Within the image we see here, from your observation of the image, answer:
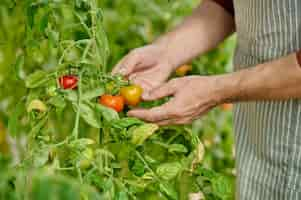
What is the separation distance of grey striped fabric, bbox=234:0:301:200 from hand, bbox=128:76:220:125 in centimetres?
12

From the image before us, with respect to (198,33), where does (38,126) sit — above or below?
below

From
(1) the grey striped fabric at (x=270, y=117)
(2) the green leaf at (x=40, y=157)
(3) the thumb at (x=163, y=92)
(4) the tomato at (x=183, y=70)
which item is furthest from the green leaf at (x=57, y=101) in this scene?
(4) the tomato at (x=183, y=70)

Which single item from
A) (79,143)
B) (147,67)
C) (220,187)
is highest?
(147,67)

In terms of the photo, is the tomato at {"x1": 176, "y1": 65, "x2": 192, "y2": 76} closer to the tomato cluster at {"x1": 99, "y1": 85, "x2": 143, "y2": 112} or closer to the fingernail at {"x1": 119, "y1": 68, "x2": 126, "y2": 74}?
the fingernail at {"x1": 119, "y1": 68, "x2": 126, "y2": 74}

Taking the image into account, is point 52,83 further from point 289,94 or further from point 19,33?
point 19,33

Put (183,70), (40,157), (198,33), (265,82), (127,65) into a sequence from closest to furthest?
(40,157) → (265,82) → (127,65) → (198,33) → (183,70)

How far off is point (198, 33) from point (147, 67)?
151mm

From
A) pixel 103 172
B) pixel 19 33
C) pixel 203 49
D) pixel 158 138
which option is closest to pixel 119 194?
pixel 103 172

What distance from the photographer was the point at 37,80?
1092mm

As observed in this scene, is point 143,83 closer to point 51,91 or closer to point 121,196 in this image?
point 51,91

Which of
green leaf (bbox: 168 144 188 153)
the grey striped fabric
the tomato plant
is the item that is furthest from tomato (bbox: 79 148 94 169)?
the grey striped fabric

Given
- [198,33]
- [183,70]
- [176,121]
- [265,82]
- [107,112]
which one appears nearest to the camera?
[107,112]

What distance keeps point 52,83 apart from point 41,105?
43 millimetres

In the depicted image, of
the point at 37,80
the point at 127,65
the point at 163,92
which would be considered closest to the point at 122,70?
the point at 127,65
